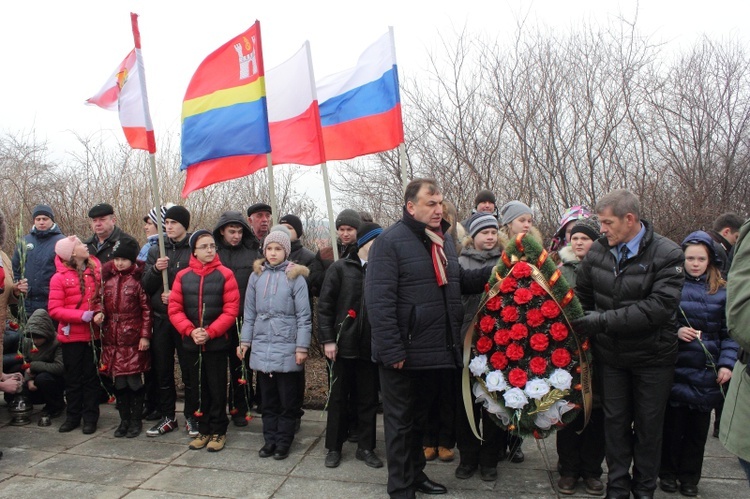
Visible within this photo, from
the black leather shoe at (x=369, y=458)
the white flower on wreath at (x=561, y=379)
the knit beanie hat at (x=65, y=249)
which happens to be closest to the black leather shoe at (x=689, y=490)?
the white flower on wreath at (x=561, y=379)

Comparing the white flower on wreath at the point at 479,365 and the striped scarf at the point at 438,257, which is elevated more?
the striped scarf at the point at 438,257

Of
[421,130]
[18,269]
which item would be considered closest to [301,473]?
[18,269]

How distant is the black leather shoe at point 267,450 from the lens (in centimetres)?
488

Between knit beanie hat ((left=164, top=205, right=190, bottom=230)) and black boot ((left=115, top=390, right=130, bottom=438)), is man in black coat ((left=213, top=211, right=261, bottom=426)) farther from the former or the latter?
black boot ((left=115, top=390, right=130, bottom=438))

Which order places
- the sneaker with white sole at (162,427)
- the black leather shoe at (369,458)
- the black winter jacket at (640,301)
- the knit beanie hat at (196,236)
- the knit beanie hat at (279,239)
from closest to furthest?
the black winter jacket at (640,301) → the black leather shoe at (369,458) → the knit beanie hat at (279,239) → the knit beanie hat at (196,236) → the sneaker with white sole at (162,427)

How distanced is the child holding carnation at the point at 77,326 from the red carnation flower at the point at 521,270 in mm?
3860

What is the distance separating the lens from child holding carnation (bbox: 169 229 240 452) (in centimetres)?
508

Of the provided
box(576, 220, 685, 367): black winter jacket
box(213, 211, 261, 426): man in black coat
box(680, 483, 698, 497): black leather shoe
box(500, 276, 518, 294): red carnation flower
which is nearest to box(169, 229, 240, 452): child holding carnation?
box(213, 211, 261, 426): man in black coat

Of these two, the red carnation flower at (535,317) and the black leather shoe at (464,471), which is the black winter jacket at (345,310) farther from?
the red carnation flower at (535,317)

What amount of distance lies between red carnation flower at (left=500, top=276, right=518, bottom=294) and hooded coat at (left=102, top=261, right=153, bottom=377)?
11.2 feet

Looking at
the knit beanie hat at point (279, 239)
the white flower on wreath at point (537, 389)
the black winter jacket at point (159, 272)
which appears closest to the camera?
the white flower on wreath at point (537, 389)

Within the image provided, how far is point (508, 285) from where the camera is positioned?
398 centimetres

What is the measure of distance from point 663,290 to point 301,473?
2.93 metres

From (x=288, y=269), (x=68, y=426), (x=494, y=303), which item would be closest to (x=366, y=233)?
(x=288, y=269)
